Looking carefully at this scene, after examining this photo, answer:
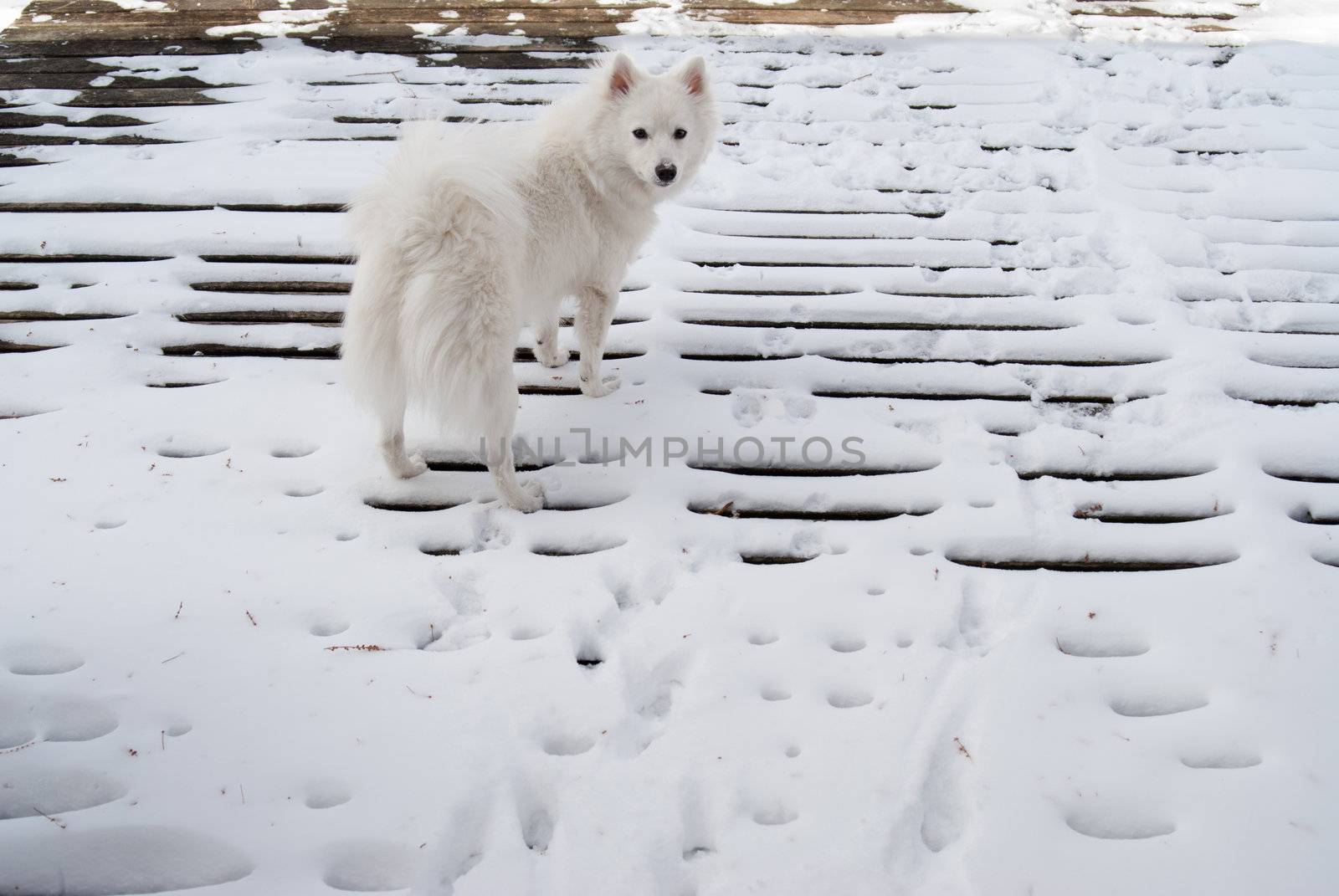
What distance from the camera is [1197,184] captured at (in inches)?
152

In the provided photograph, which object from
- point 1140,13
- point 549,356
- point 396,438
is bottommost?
point 396,438

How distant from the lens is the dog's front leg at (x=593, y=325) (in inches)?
111

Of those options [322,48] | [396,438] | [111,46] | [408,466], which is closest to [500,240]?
[396,438]

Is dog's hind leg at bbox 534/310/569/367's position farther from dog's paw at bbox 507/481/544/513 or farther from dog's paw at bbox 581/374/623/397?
dog's paw at bbox 507/481/544/513

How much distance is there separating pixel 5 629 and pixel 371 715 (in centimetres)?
106

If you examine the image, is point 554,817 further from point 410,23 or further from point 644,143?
A: point 410,23

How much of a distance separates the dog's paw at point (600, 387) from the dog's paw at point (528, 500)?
21.8 inches

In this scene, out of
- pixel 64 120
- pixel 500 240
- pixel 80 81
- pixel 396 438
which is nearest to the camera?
pixel 500 240

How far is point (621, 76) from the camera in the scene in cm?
272

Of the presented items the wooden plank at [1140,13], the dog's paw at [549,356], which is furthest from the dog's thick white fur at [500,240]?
the wooden plank at [1140,13]

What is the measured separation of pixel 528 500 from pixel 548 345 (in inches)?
32.1

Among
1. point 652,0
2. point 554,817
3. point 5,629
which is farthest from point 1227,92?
point 5,629

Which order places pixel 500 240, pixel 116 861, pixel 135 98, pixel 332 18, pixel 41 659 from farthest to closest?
1. pixel 332 18
2. pixel 135 98
3. pixel 500 240
4. pixel 41 659
5. pixel 116 861

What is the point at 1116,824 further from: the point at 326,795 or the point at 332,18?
the point at 332,18
